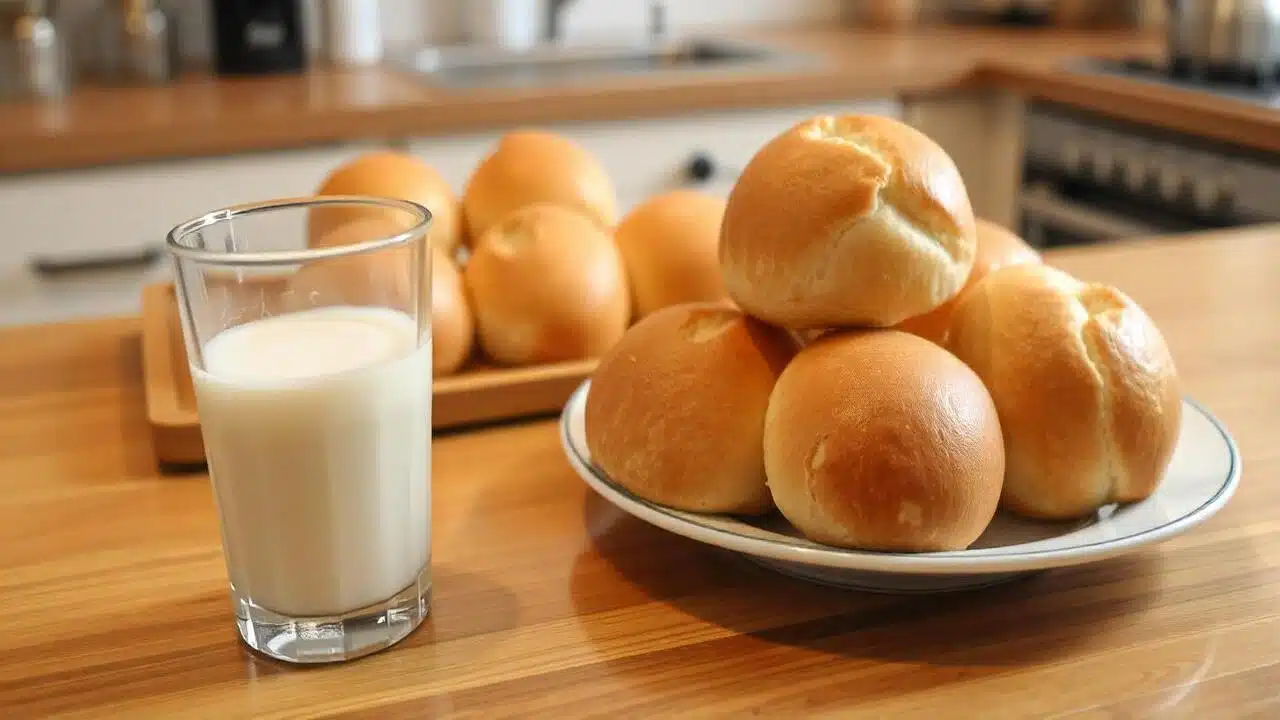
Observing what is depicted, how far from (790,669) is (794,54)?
195 cm

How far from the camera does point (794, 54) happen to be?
7.70ft

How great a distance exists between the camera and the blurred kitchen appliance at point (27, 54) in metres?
1.92

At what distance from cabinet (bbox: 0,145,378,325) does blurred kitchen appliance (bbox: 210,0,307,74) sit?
381 mm

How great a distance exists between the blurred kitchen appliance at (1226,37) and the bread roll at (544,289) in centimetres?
143

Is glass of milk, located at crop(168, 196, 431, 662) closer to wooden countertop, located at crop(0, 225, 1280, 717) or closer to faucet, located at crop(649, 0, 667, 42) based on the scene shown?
wooden countertop, located at crop(0, 225, 1280, 717)

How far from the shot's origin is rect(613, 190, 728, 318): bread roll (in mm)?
879

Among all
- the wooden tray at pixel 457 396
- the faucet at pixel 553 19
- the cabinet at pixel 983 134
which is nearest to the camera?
the wooden tray at pixel 457 396

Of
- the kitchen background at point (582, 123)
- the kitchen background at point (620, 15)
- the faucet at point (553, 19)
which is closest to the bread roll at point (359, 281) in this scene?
the kitchen background at point (582, 123)

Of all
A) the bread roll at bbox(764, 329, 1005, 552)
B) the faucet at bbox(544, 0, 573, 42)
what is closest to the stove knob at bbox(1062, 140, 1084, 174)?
the faucet at bbox(544, 0, 573, 42)

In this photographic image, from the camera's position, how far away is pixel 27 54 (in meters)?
1.92

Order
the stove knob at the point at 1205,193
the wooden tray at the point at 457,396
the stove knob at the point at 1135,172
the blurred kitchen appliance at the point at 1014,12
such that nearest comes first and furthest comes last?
the wooden tray at the point at 457,396 → the stove knob at the point at 1205,193 → the stove knob at the point at 1135,172 → the blurred kitchen appliance at the point at 1014,12

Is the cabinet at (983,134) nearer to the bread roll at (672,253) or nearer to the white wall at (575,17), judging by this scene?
the white wall at (575,17)

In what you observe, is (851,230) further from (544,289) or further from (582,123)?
(582,123)

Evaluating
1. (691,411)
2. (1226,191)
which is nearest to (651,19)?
(1226,191)
